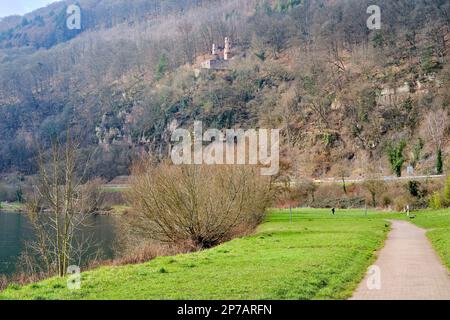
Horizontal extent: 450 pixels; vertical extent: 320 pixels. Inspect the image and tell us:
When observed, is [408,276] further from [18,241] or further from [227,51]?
[227,51]

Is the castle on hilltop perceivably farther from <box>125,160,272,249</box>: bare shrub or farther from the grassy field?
the grassy field

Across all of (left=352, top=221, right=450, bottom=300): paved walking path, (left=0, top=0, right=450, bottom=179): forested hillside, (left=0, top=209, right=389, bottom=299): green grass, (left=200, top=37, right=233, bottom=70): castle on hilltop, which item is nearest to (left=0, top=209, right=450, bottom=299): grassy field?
(left=0, top=209, right=389, bottom=299): green grass

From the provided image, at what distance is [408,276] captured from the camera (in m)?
15.3

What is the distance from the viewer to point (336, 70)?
394 ft

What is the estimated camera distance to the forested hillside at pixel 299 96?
9162 centimetres

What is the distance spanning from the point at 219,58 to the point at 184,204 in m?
148

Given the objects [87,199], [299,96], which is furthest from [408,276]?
[299,96]

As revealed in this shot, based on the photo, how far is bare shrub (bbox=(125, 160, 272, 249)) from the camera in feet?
98.8

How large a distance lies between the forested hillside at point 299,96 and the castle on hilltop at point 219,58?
3062mm

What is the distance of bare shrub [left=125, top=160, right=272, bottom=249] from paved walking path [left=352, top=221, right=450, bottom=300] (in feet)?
36.0

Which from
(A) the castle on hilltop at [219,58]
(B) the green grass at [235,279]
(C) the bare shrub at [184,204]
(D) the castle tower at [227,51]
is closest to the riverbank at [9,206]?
(C) the bare shrub at [184,204]

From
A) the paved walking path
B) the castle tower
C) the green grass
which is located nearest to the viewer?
the paved walking path

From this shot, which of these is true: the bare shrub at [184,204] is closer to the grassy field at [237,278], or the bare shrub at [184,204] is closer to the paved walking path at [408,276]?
the grassy field at [237,278]
